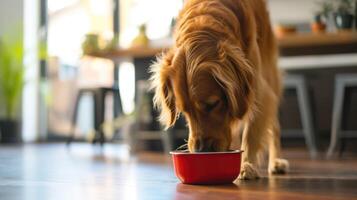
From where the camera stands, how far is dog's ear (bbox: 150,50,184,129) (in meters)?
2.51

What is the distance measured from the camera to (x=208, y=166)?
227 centimetres

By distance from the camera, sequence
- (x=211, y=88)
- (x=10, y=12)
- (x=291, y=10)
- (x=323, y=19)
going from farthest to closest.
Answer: (x=10, y=12), (x=291, y=10), (x=323, y=19), (x=211, y=88)

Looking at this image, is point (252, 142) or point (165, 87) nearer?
point (165, 87)

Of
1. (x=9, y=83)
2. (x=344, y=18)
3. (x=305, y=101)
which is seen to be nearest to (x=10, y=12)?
(x=9, y=83)

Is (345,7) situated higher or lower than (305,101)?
higher

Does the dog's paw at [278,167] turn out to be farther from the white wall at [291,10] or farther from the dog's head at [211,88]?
the white wall at [291,10]

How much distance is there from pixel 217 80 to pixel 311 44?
2.56 m

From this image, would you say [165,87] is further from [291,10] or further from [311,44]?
[291,10]

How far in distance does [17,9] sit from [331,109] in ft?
16.3

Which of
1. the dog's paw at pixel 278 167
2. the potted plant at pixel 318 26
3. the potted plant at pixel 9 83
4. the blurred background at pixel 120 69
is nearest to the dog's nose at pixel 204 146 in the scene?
the dog's paw at pixel 278 167

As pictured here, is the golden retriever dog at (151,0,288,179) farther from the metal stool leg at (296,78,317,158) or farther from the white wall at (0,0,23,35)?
the white wall at (0,0,23,35)

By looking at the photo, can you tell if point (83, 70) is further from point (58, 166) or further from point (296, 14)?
point (58, 166)

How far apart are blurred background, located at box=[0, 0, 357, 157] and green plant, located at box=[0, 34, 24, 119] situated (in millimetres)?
14

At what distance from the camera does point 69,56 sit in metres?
8.47
